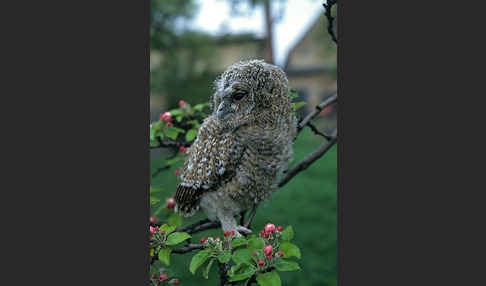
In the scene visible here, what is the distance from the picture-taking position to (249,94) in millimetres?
784

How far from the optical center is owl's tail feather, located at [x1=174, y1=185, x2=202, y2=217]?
2.97 feet

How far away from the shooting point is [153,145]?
113cm

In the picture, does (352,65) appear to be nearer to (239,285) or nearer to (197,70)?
(239,285)

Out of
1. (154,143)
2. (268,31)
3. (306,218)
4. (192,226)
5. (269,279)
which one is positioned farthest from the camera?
(268,31)

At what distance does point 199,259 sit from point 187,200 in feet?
0.73

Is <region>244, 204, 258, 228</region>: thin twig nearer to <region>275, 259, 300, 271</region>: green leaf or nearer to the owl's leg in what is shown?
the owl's leg

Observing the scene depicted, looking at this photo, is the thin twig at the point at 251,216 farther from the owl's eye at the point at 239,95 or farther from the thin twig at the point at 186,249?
the owl's eye at the point at 239,95

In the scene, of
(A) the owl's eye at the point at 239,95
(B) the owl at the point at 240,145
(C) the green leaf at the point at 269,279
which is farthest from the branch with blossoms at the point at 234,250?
(A) the owl's eye at the point at 239,95

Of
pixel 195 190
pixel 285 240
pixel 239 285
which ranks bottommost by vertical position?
pixel 239 285

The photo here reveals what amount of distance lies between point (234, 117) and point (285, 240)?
0.32 metres

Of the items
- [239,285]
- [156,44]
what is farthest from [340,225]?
[156,44]

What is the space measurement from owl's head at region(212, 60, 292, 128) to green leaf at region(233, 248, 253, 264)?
30 cm

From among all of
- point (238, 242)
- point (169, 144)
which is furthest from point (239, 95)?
point (169, 144)

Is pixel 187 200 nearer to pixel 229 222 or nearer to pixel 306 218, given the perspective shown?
pixel 229 222
